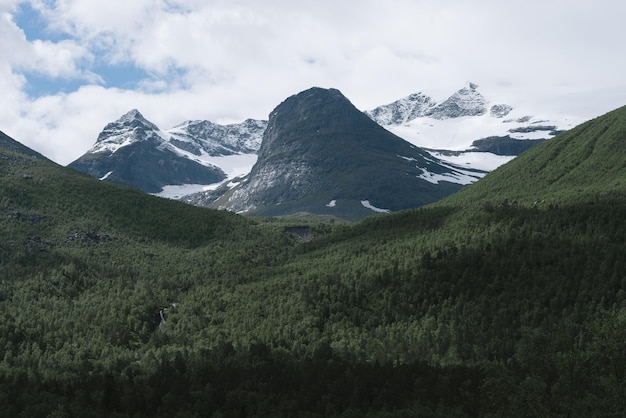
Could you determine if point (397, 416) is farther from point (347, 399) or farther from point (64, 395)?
point (64, 395)

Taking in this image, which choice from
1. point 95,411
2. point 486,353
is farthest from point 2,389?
A: point 486,353

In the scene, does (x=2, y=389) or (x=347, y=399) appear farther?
(x=2, y=389)

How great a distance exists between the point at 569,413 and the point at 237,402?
81940 millimetres

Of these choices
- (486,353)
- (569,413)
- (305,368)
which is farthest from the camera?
(486,353)

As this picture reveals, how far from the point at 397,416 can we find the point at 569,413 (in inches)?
2122

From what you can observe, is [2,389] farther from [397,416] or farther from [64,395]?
[397,416]

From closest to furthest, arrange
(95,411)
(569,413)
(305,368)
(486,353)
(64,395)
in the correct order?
(569,413), (95,411), (64,395), (305,368), (486,353)

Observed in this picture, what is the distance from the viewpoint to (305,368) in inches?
7156

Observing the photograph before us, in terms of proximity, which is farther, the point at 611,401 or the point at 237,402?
the point at 237,402

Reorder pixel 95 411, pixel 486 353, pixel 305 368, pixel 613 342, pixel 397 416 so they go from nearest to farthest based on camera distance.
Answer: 1. pixel 613 342
2. pixel 397 416
3. pixel 95 411
4. pixel 305 368
5. pixel 486 353

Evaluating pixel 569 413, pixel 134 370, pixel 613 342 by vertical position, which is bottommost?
pixel 134 370

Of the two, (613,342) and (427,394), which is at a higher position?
(613,342)

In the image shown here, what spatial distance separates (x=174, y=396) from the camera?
156125 mm

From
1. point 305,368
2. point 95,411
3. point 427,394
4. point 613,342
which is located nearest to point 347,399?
point 427,394
